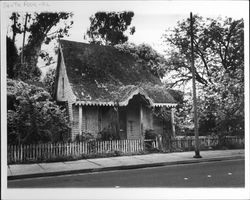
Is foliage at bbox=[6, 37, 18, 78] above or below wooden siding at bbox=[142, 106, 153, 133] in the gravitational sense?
above

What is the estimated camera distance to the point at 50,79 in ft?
59.9

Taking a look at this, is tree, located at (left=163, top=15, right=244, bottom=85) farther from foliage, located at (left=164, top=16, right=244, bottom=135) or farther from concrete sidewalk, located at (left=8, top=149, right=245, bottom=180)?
concrete sidewalk, located at (left=8, top=149, right=245, bottom=180)

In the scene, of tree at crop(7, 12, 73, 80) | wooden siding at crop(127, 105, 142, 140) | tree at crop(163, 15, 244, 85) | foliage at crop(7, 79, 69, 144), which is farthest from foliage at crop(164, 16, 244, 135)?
foliage at crop(7, 79, 69, 144)

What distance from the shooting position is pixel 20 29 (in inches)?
505

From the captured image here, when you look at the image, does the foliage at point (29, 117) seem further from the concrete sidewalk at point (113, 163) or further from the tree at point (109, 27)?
the tree at point (109, 27)

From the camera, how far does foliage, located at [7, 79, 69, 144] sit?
13055 mm

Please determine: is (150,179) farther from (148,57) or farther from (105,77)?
(148,57)

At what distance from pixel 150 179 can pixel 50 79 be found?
10.3 m

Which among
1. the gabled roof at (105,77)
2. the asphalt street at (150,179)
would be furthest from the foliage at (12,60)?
the asphalt street at (150,179)

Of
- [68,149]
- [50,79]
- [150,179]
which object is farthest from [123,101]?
[150,179]

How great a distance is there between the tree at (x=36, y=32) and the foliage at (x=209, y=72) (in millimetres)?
4268

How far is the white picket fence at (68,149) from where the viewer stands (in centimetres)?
1259

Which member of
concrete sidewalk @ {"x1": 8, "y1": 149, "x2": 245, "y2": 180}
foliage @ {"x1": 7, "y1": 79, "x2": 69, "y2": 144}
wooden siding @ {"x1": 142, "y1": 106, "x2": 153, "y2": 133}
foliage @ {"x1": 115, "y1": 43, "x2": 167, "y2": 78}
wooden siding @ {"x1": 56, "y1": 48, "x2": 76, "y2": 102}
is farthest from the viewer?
wooden siding @ {"x1": 142, "y1": 106, "x2": 153, "y2": 133}

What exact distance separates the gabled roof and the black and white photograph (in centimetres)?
5
